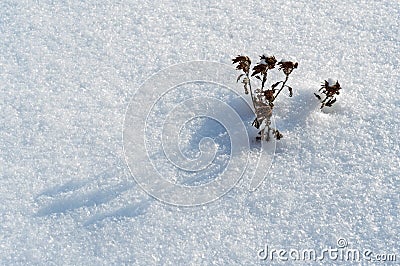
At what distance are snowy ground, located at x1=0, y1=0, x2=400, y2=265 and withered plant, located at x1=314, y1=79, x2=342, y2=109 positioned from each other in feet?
0.29

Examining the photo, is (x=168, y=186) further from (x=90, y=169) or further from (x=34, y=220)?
(x=34, y=220)

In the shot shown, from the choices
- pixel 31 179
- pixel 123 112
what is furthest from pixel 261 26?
pixel 31 179

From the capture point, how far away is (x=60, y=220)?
3676 millimetres

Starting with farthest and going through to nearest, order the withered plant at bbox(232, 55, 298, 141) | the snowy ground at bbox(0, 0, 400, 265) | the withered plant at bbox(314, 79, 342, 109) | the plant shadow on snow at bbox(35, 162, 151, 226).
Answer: the withered plant at bbox(314, 79, 342, 109) < the withered plant at bbox(232, 55, 298, 141) < the plant shadow on snow at bbox(35, 162, 151, 226) < the snowy ground at bbox(0, 0, 400, 265)

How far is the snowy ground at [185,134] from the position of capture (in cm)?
358

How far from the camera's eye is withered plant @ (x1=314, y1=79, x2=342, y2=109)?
3975 millimetres

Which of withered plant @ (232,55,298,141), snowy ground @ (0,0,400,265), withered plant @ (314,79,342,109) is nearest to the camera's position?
snowy ground @ (0,0,400,265)

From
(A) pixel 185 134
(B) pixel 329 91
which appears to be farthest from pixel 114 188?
(B) pixel 329 91

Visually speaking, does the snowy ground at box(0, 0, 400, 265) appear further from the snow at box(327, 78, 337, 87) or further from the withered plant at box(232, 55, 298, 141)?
the snow at box(327, 78, 337, 87)

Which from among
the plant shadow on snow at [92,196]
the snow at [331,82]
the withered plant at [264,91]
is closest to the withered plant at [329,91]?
the snow at [331,82]

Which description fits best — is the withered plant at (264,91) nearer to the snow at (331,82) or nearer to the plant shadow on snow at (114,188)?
the plant shadow on snow at (114,188)

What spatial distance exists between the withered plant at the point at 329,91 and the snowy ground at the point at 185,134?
0.09 metres

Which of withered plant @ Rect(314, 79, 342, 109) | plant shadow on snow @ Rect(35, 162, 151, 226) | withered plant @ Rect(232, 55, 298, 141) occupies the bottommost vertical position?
plant shadow on snow @ Rect(35, 162, 151, 226)

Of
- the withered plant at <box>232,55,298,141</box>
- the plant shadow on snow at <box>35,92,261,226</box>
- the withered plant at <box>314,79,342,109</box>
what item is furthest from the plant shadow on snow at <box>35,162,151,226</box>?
the withered plant at <box>314,79,342,109</box>
